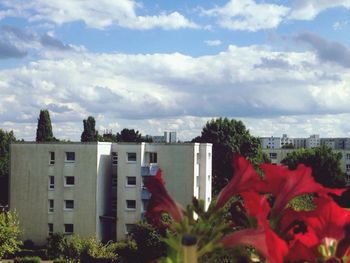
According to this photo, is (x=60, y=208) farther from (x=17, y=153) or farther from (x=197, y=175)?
(x=197, y=175)

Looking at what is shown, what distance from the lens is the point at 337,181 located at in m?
56.1

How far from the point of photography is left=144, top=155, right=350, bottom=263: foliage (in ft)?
3.07

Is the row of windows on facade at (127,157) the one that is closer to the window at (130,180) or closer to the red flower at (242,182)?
the window at (130,180)

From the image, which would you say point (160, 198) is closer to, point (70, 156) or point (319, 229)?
point (319, 229)

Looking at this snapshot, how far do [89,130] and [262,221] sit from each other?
62198mm

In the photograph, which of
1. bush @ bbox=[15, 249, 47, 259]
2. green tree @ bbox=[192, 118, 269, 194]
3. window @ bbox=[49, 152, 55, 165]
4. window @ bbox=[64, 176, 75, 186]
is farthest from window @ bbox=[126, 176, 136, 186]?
green tree @ bbox=[192, 118, 269, 194]

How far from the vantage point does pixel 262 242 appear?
0.92m

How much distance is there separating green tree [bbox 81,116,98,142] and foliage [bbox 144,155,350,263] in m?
61.6

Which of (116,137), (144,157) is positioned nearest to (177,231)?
(144,157)

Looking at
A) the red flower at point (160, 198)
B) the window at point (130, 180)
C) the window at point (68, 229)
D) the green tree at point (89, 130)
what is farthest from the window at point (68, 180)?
the red flower at point (160, 198)

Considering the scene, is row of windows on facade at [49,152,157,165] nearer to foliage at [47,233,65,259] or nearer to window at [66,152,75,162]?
window at [66,152,75,162]

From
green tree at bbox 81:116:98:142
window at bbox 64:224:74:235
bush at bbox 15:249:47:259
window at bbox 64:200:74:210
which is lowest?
bush at bbox 15:249:47:259

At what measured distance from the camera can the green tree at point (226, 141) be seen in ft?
172

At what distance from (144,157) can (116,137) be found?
3983 cm
